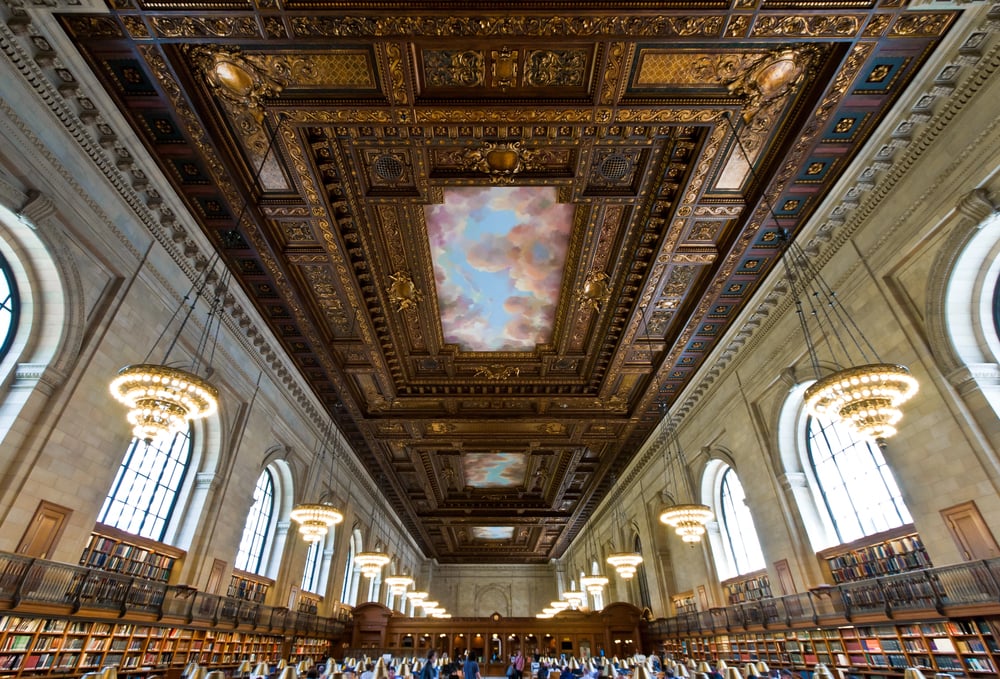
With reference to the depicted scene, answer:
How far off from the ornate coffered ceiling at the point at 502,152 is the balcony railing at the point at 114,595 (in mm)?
4896

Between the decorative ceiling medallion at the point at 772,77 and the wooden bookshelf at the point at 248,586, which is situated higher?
the decorative ceiling medallion at the point at 772,77

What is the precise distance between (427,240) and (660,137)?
395 centimetres

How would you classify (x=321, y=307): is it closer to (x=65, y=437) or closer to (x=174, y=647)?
(x=65, y=437)

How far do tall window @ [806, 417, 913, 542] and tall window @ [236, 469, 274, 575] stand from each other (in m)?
11.1

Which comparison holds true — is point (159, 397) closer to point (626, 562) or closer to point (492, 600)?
point (626, 562)

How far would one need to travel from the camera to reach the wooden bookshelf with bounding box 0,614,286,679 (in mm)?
5293

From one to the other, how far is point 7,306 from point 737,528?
45.2 feet

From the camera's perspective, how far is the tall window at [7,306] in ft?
18.6

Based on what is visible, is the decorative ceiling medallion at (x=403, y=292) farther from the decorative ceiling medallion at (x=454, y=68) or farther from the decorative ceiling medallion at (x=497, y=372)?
the decorative ceiling medallion at (x=454, y=68)

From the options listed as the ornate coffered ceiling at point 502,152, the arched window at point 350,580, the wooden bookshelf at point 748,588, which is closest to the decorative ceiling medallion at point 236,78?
the ornate coffered ceiling at point 502,152

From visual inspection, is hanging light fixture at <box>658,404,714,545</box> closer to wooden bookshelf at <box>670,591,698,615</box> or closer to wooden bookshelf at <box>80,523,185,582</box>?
wooden bookshelf at <box>670,591,698,615</box>

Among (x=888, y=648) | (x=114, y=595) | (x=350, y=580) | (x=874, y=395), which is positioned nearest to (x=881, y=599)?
(x=888, y=648)

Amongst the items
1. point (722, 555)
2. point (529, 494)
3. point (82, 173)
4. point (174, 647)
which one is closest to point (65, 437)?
point (82, 173)

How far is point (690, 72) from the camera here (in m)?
5.80
